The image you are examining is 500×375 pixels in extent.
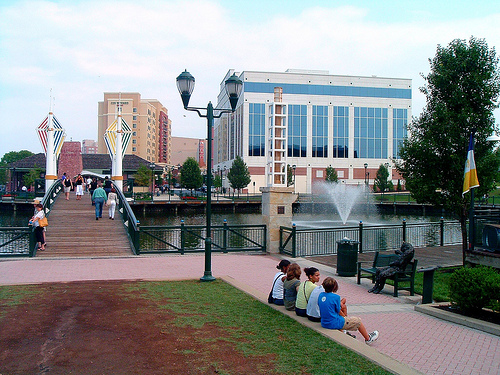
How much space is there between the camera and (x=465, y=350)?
6.17 m

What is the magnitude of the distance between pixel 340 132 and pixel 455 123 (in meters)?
67.8

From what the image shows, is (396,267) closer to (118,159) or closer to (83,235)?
(83,235)

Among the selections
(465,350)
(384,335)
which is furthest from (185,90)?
(465,350)

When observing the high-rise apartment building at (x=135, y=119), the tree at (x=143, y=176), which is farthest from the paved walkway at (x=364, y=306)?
the high-rise apartment building at (x=135, y=119)

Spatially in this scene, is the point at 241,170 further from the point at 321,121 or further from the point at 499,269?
the point at 499,269

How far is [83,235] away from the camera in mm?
17891

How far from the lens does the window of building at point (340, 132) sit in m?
79.5

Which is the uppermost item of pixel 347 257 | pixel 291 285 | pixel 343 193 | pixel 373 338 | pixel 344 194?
pixel 343 193

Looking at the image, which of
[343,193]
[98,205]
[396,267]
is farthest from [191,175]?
[396,267]

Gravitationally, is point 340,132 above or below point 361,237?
above

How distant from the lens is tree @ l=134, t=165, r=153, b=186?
68.3m

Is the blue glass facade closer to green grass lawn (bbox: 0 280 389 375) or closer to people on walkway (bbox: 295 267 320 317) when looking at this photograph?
green grass lawn (bbox: 0 280 389 375)

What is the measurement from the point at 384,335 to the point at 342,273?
5.23 metres

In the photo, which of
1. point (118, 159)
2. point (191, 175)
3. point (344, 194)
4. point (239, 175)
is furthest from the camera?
point (239, 175)
